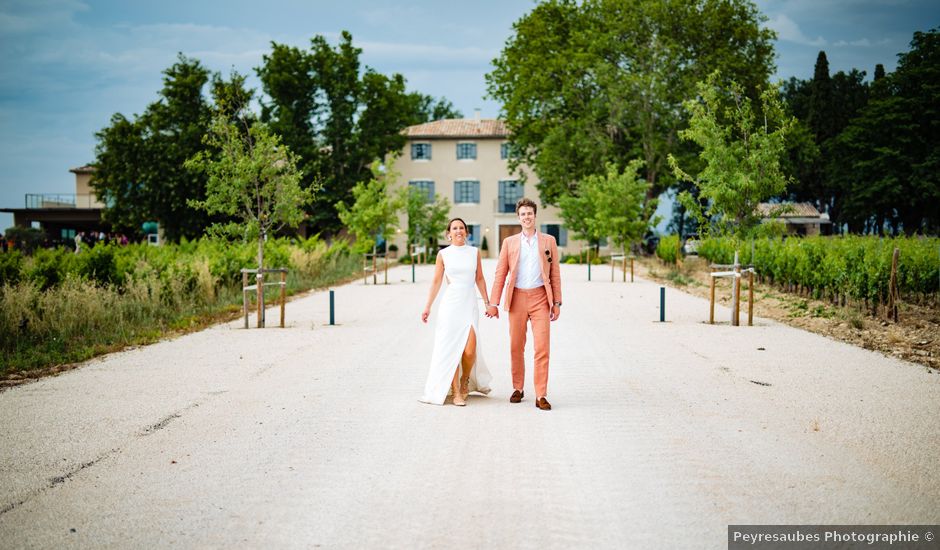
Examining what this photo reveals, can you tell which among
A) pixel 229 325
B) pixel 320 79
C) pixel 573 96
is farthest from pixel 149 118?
pixel 229 325

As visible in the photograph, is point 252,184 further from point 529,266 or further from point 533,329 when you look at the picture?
point 533,329

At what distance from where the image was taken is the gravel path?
442 centimetres

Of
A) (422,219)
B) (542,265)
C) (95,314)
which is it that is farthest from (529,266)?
(422,219)

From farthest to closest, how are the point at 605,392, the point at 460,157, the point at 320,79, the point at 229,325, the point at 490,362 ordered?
1. the point at 460,157
2. the point at 320,79
3. the point at 229,325
4. the point at 490,362
5. the point at 605,392

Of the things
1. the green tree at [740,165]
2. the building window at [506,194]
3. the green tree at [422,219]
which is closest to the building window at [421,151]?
the building window at [506,194]

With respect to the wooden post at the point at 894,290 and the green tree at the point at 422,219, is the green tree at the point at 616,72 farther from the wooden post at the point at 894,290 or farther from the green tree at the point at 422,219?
the wooden post at the point at 894,290

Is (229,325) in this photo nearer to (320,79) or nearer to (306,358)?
(306,358)

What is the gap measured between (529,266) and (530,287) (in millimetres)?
200

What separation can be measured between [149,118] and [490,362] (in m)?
39.6

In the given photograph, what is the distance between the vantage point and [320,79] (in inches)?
2064

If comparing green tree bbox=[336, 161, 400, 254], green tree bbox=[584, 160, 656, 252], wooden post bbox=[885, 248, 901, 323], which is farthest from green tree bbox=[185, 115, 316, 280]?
green tree bbox=[584, 160, 656, 252]

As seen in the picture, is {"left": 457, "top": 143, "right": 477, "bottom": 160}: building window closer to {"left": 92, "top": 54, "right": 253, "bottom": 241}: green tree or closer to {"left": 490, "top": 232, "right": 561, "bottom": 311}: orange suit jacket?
{"left": 92, "top": 54, "right": 253, "bottom": 241}: green tree

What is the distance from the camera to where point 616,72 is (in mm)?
42250

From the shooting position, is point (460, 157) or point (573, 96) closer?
point (573, 96)
